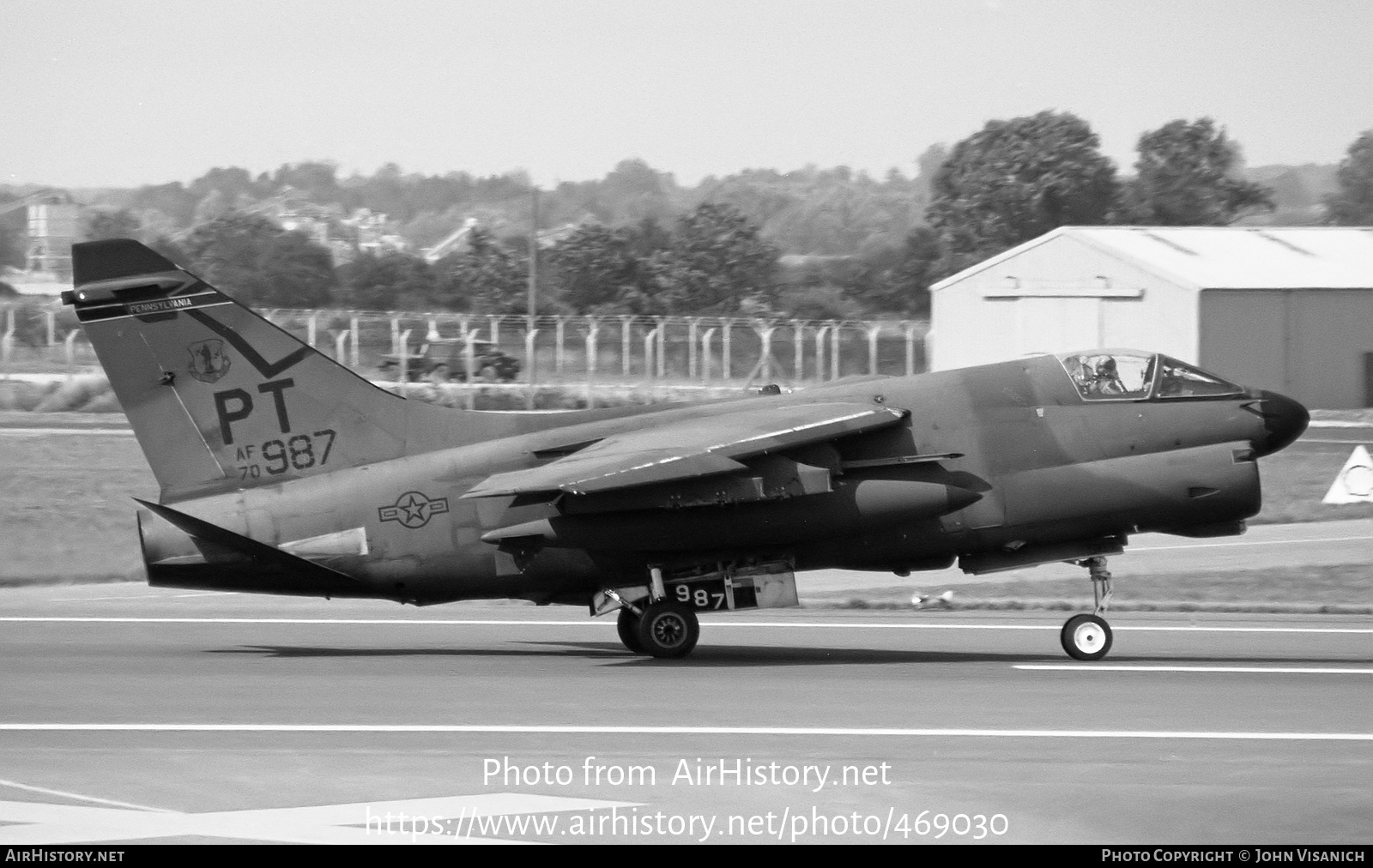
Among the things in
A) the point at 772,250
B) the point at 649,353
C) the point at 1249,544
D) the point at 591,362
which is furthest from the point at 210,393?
the point at 772,250

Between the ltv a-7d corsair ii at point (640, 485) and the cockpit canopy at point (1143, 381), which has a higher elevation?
the cockpit canopy at point (1143, 381)

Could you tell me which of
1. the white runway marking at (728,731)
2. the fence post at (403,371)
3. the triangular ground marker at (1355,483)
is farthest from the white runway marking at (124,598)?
the fence post at (403,371)

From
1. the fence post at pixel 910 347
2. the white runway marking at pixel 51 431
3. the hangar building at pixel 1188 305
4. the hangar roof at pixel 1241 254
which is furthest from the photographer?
the hangar roof at pixel 1241 254

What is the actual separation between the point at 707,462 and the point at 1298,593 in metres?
10.5

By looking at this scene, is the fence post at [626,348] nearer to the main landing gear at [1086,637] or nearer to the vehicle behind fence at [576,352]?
the vehicle behind fence at [576,352]

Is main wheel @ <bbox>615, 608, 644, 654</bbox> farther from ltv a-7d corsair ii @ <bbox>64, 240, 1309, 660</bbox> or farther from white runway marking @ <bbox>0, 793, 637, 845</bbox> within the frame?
white runway marking @ <bbox>0, 793, 637, 845</bbox>

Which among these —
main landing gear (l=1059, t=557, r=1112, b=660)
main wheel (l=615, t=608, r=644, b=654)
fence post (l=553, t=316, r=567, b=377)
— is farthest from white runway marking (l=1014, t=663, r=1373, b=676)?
fence post (l=553, t=316, r=567, b=377)

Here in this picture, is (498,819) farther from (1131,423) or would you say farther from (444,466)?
(1131,423)

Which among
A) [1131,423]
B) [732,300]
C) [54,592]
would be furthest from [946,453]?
[732,300]

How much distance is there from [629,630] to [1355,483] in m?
17.4

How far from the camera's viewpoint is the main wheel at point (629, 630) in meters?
16.8

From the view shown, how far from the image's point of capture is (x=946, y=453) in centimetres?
1645

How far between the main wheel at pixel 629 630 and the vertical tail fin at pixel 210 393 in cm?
265

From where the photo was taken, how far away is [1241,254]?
52.3 meters
